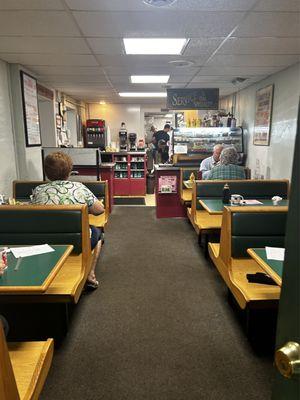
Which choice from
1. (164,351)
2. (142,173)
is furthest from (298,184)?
(142,173)

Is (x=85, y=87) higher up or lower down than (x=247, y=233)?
higher up

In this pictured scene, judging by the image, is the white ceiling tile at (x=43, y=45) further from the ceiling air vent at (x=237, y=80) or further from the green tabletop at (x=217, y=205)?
the ceiling air vent at (x=237, y=80)

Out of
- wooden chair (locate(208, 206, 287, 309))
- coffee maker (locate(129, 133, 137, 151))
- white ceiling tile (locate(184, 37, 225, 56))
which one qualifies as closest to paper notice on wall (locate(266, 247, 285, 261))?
wooden chair (locate(208, 206, 287, 309))

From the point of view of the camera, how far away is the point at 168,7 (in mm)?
2457

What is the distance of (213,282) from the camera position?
10.9ft

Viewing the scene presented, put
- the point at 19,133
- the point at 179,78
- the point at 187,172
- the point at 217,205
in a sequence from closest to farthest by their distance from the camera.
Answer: the point at 217,205
the point at 19,133
the point at 179,78
the point at 187,172

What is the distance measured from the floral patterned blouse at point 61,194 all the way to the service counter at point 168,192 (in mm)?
2940

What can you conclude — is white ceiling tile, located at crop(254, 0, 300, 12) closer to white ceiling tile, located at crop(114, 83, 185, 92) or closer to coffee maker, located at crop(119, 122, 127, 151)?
white ceiling tile, located at crop(114, 83, 185, 92)

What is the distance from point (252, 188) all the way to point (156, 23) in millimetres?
2294

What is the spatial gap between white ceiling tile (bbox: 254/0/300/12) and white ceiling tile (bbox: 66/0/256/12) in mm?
79

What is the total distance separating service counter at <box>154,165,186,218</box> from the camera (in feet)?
18.7

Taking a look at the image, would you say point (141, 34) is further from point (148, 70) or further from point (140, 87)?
point (140, 87)

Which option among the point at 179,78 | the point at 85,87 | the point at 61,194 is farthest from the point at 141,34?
the point at 85,87

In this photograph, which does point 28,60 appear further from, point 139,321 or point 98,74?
point 139,321
